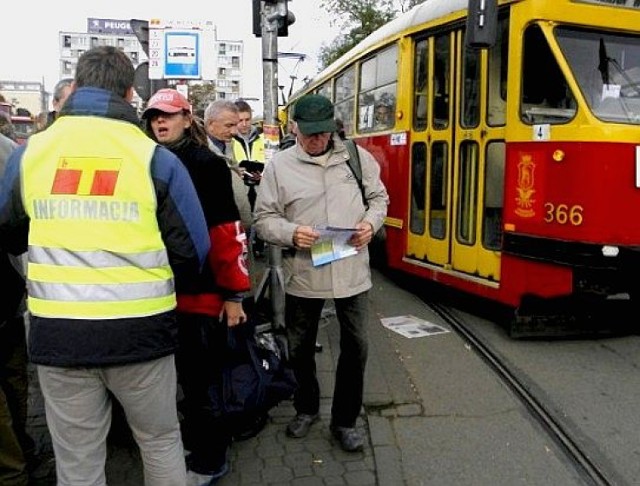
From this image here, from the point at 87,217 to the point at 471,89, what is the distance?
4.66m

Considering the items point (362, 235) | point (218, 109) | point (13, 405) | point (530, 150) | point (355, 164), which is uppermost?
point (218, 109)

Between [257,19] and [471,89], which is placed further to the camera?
[471,89]

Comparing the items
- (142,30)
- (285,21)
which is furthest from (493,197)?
(142,30)

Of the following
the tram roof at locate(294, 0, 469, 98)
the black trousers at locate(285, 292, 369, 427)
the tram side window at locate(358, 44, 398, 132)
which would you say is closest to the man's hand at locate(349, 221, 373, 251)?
the black trousers at locate(285, 292, 369, 427)

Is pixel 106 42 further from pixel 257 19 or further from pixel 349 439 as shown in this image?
pixel 349 439

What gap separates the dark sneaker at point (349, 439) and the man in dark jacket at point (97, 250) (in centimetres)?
149

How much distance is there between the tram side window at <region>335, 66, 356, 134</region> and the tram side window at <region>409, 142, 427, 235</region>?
2411mm

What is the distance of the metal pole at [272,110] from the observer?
17.5 ft

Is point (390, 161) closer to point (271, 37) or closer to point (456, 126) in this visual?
point (456, 126)

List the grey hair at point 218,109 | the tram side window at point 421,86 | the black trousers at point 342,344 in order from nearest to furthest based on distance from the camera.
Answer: the black trousers at point 342,344 < the grey hair at point 218,109 < the tram side window at point 421,86

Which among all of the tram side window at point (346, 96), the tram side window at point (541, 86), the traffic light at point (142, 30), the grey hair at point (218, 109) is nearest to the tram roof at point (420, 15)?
the tram side window at point (346, 96)

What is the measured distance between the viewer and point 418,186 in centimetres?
700

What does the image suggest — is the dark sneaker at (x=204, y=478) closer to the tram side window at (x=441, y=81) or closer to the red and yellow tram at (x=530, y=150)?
the red and yellow tram at (x=530, y=150)

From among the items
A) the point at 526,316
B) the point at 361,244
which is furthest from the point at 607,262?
the point at 361,244
